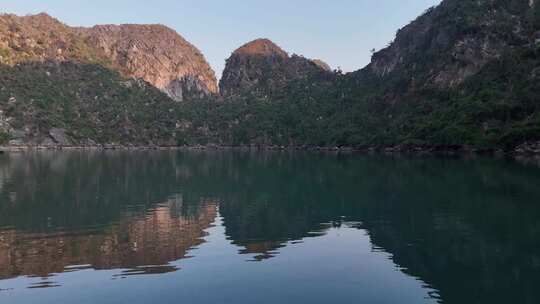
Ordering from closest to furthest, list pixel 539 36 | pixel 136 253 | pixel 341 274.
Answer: pixel 341 274 < pixel 136 253 < pixel 539 36

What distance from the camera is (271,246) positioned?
28734mm

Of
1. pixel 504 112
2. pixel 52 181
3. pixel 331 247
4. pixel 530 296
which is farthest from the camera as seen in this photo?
pixel 504 112

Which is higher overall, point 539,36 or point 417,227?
point 539,36

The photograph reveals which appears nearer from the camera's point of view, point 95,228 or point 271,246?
point 271,246

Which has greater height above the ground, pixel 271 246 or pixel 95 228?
pixel 95 228

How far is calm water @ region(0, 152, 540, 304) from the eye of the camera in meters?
19.8

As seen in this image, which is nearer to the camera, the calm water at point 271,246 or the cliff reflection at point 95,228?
the calm water at point 271,246

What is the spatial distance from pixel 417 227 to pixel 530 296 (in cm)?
1477

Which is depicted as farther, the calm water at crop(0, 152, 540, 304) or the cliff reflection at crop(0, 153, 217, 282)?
the cliff reflection at crop(0, 153, 217, 282)

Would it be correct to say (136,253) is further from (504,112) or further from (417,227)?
(504,112)

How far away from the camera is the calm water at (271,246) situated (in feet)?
64.9

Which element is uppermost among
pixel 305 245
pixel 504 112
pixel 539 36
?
pixel 539 36

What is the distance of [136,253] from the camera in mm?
26094

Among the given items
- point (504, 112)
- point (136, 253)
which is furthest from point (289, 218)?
point (504, 112)
